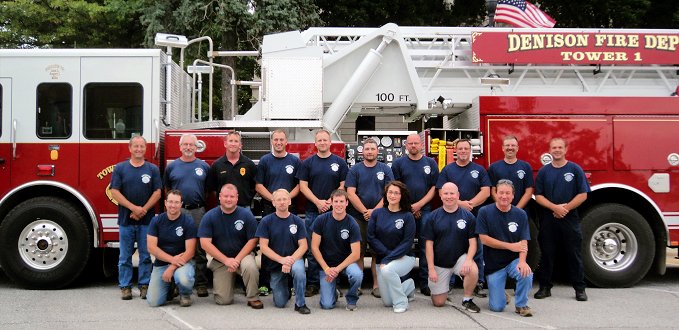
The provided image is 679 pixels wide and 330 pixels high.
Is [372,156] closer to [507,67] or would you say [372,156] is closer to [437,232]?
[437,232]

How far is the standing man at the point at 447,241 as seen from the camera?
6922 millimetres

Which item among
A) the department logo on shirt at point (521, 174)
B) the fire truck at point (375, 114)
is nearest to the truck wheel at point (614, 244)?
the fire truck at point (375, 114)

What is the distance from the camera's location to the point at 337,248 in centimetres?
695

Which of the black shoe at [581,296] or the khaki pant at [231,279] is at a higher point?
the khaki pant at [231,279]

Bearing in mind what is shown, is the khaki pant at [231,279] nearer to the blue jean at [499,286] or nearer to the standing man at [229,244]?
the standing man at [229,244]

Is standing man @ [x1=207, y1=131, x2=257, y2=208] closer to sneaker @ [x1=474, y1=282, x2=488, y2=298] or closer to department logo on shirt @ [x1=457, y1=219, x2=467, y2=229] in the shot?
department logo on shirt @ [x1=457, y1=219, x2=467, y2=229]

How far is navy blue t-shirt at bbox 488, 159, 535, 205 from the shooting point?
303 inches

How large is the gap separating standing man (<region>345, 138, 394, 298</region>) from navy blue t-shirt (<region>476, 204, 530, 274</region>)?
124cm

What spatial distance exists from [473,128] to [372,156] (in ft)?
5.49

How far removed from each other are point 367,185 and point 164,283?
97.1 inches

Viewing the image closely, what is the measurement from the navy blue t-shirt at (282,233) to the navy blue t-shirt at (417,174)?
57.3 inches

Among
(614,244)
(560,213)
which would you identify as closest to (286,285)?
(560,213)

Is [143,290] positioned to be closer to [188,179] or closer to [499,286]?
[188,179]

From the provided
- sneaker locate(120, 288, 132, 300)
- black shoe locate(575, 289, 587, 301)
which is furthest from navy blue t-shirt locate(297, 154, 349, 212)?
black shoe locate(575, 289, 587, 301)
